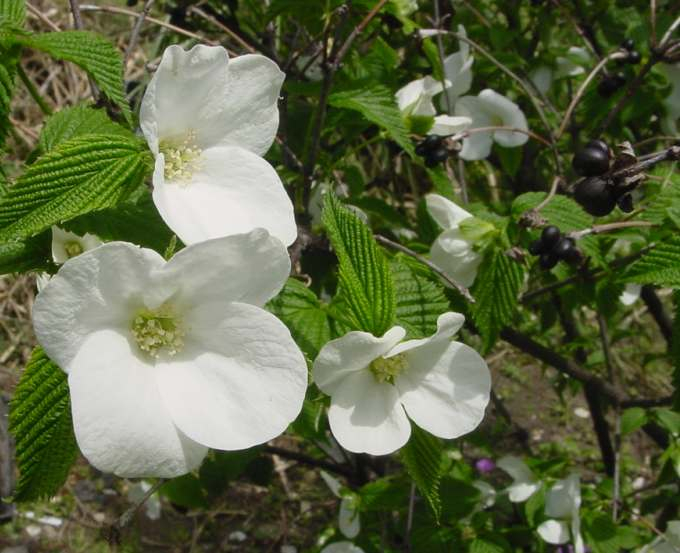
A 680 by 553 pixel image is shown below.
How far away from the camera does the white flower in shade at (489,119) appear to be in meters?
1.68

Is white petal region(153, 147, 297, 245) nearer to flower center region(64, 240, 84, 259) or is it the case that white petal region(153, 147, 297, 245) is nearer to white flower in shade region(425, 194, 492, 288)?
flower center region(64, 240, 84, 259)

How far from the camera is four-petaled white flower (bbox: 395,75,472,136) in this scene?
141 centimetres

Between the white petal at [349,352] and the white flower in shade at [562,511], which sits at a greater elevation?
the white petal at [349,352]

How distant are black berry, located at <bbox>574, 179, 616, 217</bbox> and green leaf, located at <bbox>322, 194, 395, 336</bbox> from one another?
0.31 m

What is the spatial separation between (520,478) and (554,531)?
0.60ft

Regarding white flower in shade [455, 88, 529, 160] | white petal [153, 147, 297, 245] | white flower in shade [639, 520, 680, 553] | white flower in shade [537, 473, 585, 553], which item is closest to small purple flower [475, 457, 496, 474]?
white flower in shade [537, 473, 585, 553]

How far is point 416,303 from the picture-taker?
3.38ft

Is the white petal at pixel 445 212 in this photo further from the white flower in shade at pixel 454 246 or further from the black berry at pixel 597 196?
the black berry at pixel 597 196

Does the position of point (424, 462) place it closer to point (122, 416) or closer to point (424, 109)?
point (122, 416)

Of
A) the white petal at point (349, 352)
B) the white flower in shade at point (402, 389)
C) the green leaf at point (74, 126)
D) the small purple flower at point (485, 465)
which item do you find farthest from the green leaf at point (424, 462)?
the small purple flower at point (485, 465)

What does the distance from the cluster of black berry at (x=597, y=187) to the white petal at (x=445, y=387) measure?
0.26 metres

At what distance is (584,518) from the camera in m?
1.65

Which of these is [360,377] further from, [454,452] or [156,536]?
[156,536]

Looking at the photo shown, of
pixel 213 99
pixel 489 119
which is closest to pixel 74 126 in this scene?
pixel 213 99
